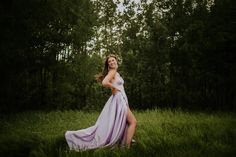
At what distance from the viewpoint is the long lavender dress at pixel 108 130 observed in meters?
8.99

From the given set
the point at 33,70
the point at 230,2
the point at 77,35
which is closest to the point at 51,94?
the point at 33,70

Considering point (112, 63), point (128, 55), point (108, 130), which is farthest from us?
point (128, 55)

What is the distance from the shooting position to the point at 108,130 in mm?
9008

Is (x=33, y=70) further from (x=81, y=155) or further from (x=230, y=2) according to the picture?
(x=81, y=155)

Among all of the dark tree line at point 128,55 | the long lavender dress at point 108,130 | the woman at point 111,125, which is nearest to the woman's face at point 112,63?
the woman at point 111,125

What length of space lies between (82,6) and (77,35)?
1.63 m

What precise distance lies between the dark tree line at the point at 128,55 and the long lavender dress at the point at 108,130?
1154 centimetres

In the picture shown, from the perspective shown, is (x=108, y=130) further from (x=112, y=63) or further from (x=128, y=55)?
(x=128, y=55)

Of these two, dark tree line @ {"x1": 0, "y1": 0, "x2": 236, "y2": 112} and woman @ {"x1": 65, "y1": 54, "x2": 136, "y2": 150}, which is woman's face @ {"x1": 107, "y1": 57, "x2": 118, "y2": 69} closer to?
woman @ {"x1": 65, "y1": 54, "x2": 136, "y2": 150}

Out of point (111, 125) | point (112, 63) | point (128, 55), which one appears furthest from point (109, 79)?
point (128, 55)

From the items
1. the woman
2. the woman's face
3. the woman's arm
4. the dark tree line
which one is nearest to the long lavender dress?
the woman

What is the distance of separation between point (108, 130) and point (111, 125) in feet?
0.38

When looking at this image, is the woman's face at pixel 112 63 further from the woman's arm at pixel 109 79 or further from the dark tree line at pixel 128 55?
the dark tree line at pixel 128 55

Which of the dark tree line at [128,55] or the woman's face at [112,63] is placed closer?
the woman's face at [112,63]
